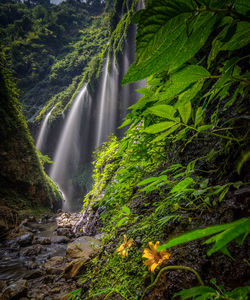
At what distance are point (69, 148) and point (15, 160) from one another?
10675mm

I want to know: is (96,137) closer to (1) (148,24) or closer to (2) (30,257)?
(2) (30,257)

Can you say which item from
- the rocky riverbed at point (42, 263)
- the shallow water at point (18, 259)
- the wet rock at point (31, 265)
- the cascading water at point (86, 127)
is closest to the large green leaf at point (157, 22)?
the rocky riverbed at point (42, 263)

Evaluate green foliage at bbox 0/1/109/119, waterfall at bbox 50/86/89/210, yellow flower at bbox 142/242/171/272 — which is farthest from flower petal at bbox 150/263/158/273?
green foliage at bbox 0/1/109/119

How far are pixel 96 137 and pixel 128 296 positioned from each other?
16.1 metres

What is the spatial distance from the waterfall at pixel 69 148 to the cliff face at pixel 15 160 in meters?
8.42

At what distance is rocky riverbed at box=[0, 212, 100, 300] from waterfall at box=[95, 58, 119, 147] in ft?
35.6

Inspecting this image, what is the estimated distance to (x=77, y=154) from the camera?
17.4m

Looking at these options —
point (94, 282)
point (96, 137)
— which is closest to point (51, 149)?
point (96, 137)

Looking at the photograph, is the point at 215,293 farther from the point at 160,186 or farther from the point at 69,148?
the point at 69,148

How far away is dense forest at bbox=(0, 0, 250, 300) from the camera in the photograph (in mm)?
256

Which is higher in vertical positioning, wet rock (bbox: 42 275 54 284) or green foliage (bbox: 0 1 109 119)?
green foliage (bbox: 0 1 109 119)

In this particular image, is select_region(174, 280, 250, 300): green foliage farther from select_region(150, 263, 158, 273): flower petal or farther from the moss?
the moss

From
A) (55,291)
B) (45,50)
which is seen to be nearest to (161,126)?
(55,291)

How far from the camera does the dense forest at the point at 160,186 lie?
0.26 metres
